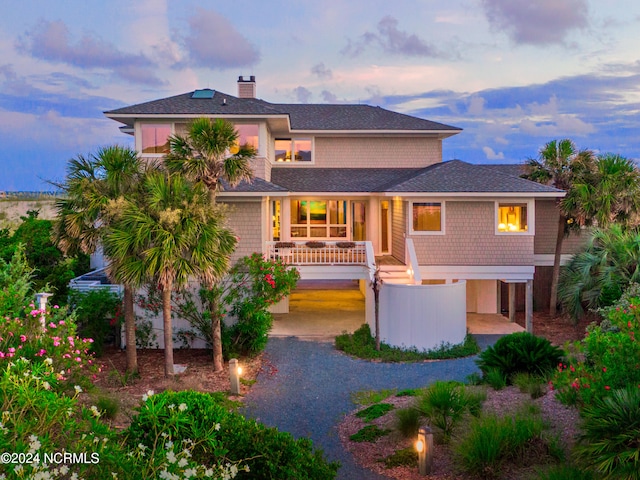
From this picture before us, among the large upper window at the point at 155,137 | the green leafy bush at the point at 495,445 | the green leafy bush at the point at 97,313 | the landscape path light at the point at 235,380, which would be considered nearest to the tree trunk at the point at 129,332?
the green leafy bush at the point at 97,313

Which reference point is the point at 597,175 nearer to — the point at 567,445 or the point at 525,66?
the point at 525,66

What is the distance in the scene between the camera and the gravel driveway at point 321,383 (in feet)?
31.6

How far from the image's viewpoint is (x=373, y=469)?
782cm

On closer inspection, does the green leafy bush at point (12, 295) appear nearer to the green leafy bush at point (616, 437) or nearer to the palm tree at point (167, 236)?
the palm tree at point (167, 236)

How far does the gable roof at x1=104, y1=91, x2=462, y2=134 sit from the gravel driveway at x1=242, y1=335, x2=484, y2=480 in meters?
9.26

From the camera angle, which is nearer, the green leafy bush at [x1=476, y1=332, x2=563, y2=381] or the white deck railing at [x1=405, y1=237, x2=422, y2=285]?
the green leafy bush at [x1=476, y1=332, x2=563, y2=381]

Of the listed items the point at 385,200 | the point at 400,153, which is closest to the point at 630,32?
the point at 400,153

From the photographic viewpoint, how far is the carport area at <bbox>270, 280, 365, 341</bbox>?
17.6m

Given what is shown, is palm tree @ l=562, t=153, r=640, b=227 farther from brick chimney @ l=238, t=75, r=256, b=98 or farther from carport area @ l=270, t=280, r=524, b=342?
brick chimney @ l=238, t=75, r=256, b=98

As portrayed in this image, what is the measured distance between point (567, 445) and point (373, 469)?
9.32 feet

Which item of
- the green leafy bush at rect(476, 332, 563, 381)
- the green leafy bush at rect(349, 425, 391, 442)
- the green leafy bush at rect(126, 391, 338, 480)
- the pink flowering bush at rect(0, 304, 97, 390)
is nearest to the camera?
the green leafy bush at rect(126, 391, 338, 480)

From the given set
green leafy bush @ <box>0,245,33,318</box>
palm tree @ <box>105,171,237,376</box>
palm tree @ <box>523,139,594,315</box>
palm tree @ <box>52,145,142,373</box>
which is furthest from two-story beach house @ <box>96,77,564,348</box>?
green leafy bush @ <box>0,245,33,318</box>
